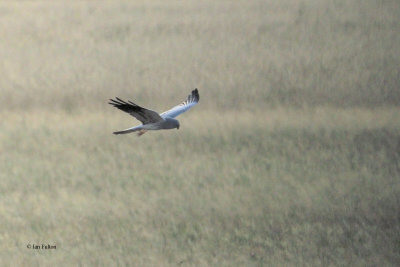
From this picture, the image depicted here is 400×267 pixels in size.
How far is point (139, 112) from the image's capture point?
8531mm

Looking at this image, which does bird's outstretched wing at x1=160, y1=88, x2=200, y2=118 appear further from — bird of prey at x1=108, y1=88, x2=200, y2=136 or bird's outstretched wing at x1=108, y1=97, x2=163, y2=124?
bird's outstretched wing at x1=108, y1=97, x2=163, y2=124

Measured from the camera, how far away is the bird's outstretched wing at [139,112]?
8.33m

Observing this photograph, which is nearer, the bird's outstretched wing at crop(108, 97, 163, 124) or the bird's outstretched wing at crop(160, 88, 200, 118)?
the bird's outstretched wing at crop(108, 97, 163, 124)

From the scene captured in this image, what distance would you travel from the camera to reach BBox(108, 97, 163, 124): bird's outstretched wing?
833 centimetres

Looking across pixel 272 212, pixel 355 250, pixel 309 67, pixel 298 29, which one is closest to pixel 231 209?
pixel 272 212

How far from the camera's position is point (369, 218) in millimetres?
11422

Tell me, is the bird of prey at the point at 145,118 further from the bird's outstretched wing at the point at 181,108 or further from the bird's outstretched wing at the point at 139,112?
the bird's outstretched wing at the point at 181,108

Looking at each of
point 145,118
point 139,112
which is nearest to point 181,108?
point 145,118

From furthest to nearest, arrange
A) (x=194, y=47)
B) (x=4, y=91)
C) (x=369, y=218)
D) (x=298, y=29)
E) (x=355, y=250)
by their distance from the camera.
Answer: (x=298, y=29), (x=194, y=47), (x=4, y=91), (x=369, y=218), (x=355, y=250)

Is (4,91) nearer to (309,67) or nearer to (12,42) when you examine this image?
(12,42)

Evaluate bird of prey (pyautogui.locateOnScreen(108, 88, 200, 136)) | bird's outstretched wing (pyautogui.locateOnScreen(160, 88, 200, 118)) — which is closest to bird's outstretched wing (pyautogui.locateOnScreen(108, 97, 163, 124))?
bird of prey (pyautogui.locateOnScreen(108, 88, 200, 136))

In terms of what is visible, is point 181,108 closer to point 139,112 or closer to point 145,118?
point 145,118

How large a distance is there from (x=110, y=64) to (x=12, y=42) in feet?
9.22

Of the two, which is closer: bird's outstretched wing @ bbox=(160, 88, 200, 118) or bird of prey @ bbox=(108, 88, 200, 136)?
bird of prey @ bbox=(108, 88, 200, 136)
